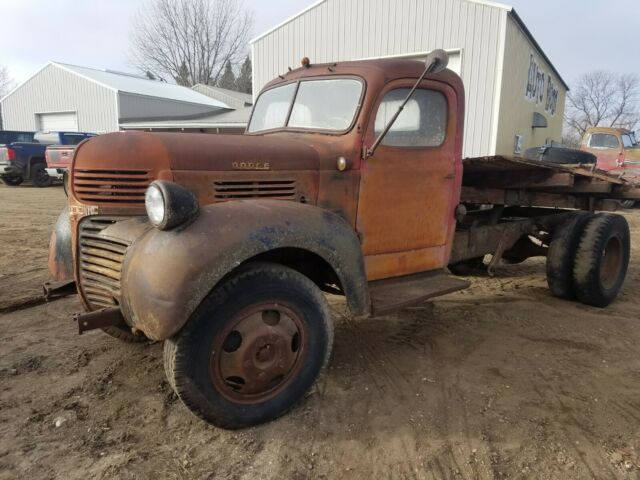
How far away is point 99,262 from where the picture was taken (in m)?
2.80

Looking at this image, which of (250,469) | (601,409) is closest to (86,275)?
(250,469)

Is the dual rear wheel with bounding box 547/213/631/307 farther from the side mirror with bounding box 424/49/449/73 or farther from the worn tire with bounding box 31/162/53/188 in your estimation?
the worn tire with bounding box 31/162/53/188

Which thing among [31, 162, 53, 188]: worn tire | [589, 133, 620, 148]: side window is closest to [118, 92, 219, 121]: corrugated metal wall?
[31, 162, 53, 188]: worn tire

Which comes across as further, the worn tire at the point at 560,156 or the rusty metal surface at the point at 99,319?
the worn tire at the point at 560,156

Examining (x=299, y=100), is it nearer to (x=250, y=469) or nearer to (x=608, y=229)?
(x=250, y=469)

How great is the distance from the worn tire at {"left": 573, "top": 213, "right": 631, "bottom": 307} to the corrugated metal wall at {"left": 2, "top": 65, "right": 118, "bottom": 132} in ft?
71.1

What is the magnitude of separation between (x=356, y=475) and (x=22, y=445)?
172 centimetres

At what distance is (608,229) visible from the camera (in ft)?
16.3

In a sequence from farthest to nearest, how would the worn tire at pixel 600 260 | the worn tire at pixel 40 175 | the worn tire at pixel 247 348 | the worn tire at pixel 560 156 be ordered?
the worn tire at pixel 40 175, the worn tire at pixel 560 156, the worn tire at pixel 600 260, the worn tire at pixel 247 348

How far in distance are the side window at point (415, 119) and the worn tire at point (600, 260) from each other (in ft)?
7.23

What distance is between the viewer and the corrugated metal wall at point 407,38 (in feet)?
37.7

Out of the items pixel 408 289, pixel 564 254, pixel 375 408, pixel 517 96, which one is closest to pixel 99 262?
pixel 375 408

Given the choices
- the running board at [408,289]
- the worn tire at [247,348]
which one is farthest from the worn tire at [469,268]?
the worn tire at [247,348]

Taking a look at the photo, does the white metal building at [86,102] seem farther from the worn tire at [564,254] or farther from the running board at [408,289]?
the running board at [408,289]
